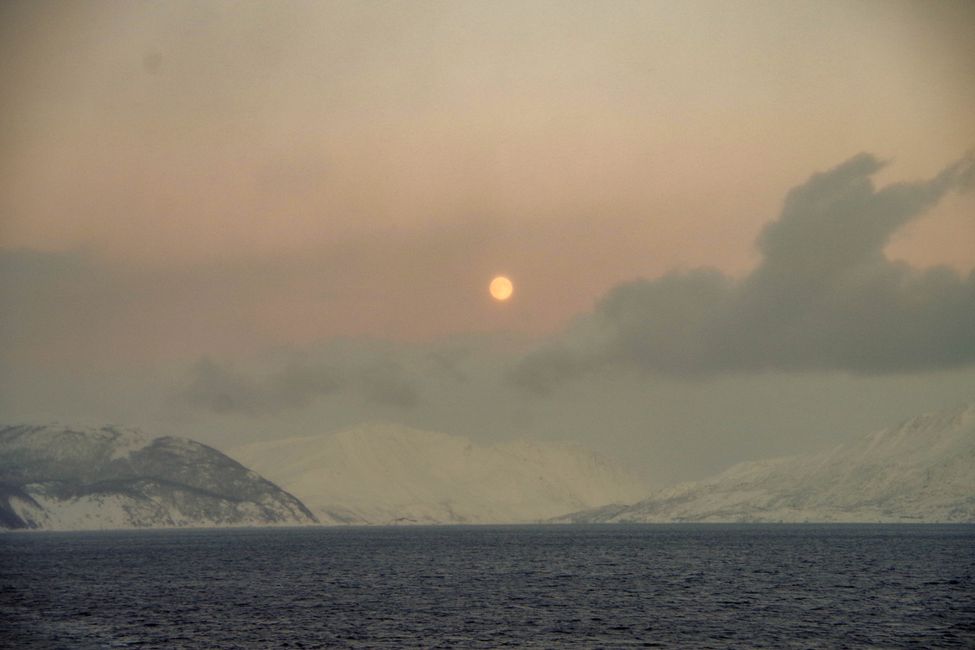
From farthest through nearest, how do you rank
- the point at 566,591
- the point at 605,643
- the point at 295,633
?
1. the point at 566,591
2. the point at 295,633
3. the point at 605,643

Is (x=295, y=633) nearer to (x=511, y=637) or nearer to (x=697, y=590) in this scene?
(x=511, y=637)

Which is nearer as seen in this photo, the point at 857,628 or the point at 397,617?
the point at 857,628

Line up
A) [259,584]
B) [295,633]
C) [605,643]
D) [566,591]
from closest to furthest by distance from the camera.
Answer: [605,643] → [295,633] → [566,591] → [259,584]

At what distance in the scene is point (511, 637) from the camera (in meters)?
114

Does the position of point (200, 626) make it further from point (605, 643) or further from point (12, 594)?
point (12, 594)

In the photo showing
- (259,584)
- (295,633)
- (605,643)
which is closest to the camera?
(605,643)

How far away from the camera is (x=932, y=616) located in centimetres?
13012

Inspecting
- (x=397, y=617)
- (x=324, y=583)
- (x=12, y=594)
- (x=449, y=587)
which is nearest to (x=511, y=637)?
(x=397, y=617)

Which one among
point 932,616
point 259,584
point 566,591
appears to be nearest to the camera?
point 932,616

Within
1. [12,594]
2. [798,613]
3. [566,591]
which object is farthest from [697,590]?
[12,594]

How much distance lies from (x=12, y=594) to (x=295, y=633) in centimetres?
7181

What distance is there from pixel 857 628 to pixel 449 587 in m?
73.4

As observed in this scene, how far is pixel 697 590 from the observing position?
167 metres

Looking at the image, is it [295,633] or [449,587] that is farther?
[449,587]
